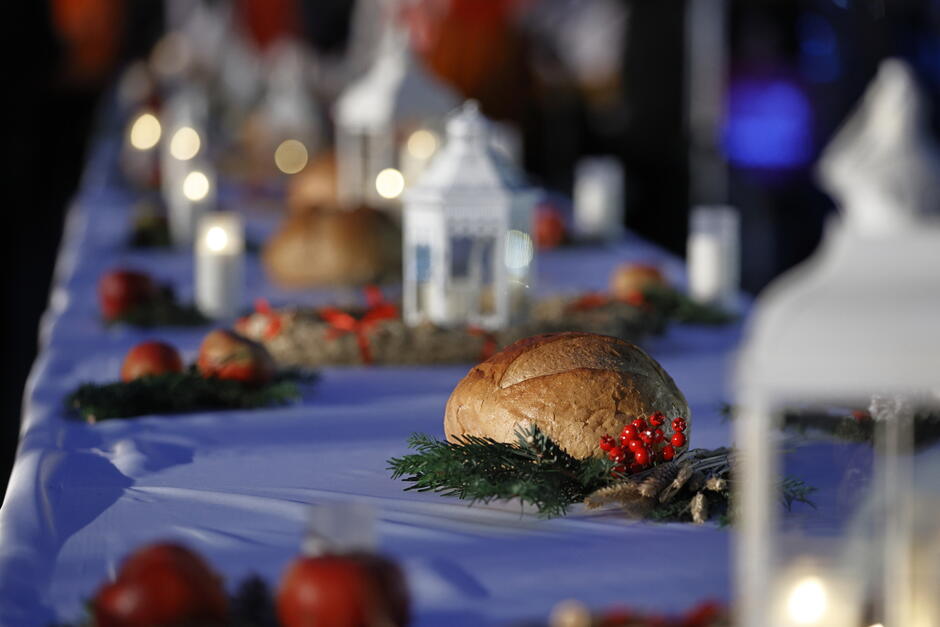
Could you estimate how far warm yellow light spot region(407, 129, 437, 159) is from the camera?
6.64 m

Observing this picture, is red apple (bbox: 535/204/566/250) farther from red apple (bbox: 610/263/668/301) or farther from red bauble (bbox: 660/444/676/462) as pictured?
red bauble (bbox: 660/444/676/462)

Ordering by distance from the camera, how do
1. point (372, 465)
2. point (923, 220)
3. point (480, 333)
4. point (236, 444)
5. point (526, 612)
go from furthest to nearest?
point (480, 333) < point (236, 444) < point (372, 465) < point (526, 612) < point (923, 220)

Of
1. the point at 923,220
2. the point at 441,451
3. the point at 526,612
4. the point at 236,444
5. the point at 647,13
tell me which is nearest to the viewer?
the point at 923,220

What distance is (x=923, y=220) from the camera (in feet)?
5.07

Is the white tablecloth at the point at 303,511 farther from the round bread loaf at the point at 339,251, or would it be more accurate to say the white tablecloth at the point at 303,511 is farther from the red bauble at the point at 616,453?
the round bread loaf at the point at 339,251

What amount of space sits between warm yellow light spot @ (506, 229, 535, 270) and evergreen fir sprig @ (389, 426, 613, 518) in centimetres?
153

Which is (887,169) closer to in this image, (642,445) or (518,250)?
(642,445)

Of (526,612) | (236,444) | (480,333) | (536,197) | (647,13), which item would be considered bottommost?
(526,612)

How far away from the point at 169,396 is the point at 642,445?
120cm

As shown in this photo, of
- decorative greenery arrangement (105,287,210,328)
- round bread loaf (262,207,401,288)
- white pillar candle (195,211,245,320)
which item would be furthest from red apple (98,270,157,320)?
round bread loaf (262,207,401,288)

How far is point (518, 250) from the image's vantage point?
12.8 ft

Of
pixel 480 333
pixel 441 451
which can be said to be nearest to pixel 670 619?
pixel 441 451

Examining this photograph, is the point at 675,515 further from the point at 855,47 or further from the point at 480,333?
the point at 855,47

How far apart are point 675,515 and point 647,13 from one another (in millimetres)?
9484
